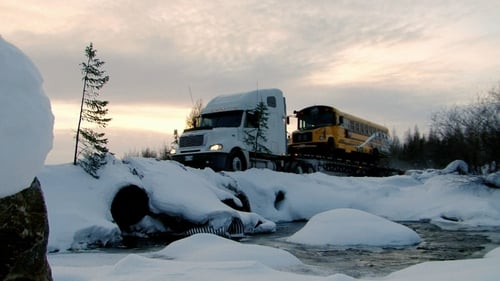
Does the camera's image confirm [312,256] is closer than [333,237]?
Yes

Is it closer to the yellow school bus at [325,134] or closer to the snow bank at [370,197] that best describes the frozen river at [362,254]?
the snow bank at [370,197]

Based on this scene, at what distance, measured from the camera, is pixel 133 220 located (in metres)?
15.9

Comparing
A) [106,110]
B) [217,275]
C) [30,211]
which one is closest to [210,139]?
[106,110]

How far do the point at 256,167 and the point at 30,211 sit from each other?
2001 centimetres

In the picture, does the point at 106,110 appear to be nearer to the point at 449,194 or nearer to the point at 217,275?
the point at 217,275

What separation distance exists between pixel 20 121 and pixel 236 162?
18641mm

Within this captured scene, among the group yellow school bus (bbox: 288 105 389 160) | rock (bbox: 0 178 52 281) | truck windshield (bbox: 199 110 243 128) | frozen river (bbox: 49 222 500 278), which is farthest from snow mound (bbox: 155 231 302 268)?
yellow school bus (bbox: 288 105 389 160)

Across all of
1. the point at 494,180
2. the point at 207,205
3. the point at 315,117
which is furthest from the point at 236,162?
the point at 494,180

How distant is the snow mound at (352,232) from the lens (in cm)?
1276

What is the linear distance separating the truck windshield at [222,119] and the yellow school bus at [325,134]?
6829 millimetres

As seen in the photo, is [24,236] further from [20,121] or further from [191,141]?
[191,141]

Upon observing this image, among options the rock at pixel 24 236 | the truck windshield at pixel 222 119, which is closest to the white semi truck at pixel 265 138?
the truck windshield at pixel 222 119

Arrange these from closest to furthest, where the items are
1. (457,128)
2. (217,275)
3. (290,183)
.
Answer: (217,275), (290,183), (457,128)

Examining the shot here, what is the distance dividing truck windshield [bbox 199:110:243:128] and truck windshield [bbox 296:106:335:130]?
868cm
